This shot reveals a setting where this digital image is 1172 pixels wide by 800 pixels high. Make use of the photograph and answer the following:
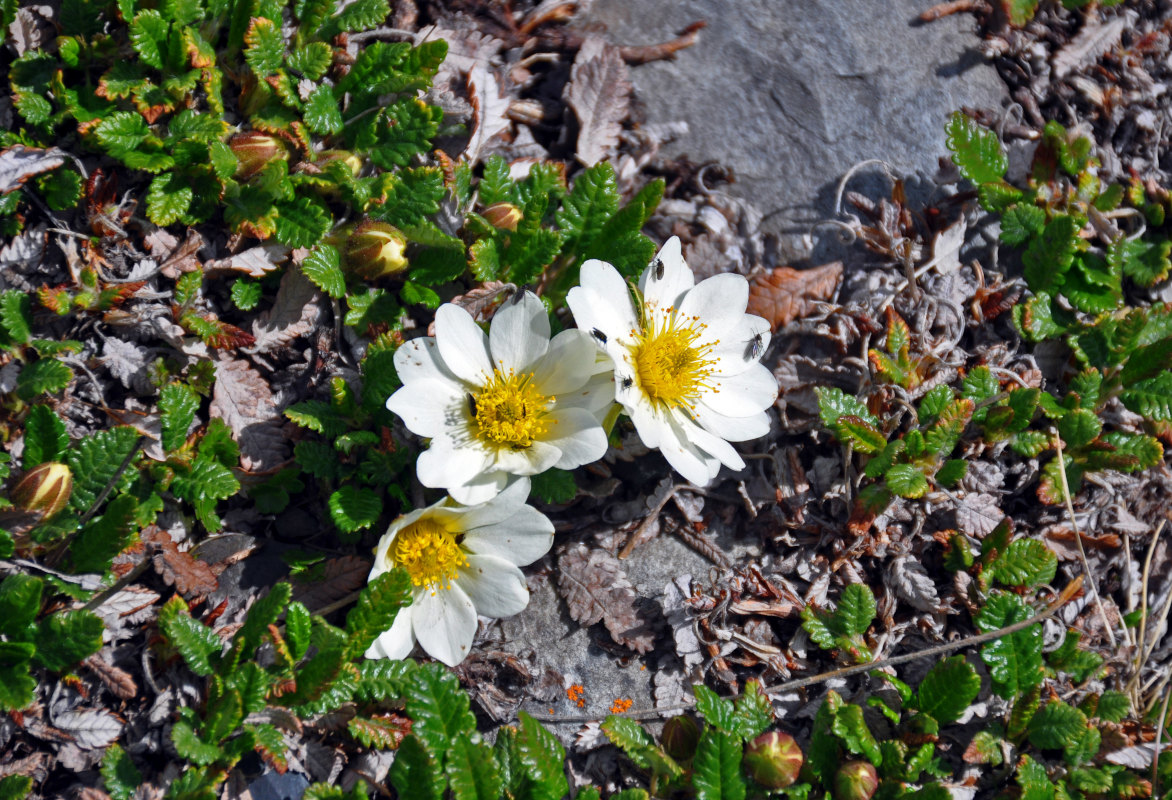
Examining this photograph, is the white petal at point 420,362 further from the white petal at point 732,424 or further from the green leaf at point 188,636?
the green leaf at point 188,636

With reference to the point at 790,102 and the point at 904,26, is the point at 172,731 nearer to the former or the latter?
the point at 790,102

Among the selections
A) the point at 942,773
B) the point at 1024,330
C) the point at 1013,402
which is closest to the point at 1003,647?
the point at 942,773

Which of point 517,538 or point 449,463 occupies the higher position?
point 449,463

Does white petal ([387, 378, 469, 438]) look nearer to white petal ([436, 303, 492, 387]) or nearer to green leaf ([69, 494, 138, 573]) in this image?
white petal ([436, 303, 492, 387])

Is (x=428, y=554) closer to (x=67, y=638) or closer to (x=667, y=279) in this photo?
(x=67, y=638)

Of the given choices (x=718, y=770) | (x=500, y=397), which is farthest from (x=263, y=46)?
(x=718, y=770)

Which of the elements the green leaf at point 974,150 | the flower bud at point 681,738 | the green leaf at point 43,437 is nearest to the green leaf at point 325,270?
the green leaf at point 43,437
